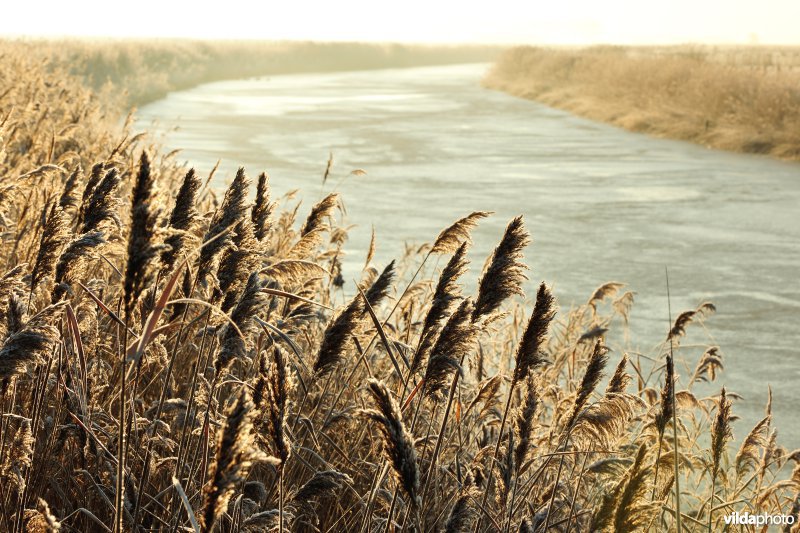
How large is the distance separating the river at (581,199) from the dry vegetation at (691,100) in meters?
0.93

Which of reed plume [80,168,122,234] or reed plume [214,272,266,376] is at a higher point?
reed plume [80,168,122,234]

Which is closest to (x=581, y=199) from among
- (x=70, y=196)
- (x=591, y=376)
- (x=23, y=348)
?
(x=70, y=196)

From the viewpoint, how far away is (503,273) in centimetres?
234

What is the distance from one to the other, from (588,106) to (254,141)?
1319 centimetres

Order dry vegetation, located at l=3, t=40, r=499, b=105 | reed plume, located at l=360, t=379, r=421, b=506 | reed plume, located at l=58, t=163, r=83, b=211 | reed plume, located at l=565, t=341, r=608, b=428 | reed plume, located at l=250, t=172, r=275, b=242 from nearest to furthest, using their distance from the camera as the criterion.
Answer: reed plume, located at l=360, t=379, r=421, b=506 < reed plume, located at l=565, t=341, r=608, b=428 < reed plume, located at l=58, t=163, r=83, b=211 < reed plume, located at l=250, t=172, r=275, b=242 < dry vegetation, located at l=3, t=40, r=499, b=105

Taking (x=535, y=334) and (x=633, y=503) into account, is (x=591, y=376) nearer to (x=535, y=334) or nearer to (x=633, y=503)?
(x=535, y=334)

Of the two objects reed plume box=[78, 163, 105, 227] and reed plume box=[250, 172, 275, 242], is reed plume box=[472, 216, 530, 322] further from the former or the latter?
reed plume box=[78, 163, 105, 227]

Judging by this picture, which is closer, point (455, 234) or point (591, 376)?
point (591, 376)

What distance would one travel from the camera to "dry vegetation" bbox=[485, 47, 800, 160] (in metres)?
21.8

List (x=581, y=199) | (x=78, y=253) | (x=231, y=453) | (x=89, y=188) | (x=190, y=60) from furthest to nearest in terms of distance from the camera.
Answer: (x=190, y=60), (x=581, y=199), (x=89, y=188), (x=78, y=253), (x=231, y=453)

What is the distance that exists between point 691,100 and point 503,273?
81.2 feet

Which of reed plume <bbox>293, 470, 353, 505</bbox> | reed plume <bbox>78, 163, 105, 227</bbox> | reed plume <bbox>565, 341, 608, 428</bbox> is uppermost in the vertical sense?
reed plume <bbox>78, 163, 105, 227</bbox>

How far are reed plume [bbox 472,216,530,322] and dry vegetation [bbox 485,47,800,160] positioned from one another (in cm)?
1947

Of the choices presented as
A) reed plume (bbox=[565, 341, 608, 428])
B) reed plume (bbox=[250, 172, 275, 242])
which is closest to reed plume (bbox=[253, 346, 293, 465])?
reed plume (bbox=[565, 341, 608, 428])
